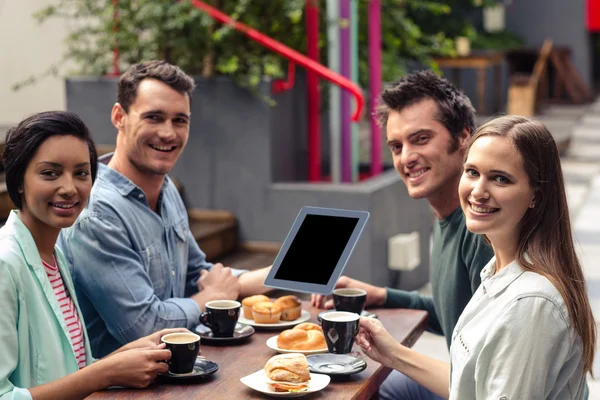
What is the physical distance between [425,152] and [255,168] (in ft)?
8.16

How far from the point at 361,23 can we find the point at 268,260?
2004 millimetres

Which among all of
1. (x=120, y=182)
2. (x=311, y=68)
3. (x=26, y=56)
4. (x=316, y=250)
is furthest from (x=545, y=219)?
(x=26, y=56)

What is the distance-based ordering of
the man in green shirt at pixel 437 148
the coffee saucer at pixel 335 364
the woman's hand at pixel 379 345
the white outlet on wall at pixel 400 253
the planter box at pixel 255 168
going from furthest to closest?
the white outlet on wall at pixel 400 253, the planter box at pixel 255 168, the man in green shirt at pixel 437 148, the woman's hand at pixel 379 345, the coffee saucer at pixel 335 364

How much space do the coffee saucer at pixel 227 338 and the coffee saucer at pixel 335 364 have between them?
8.8 inches

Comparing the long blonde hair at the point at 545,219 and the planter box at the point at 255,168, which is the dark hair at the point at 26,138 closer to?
the long blonde hair at the point at 545,219

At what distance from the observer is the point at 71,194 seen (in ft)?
6.63

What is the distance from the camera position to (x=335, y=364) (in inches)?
79.5

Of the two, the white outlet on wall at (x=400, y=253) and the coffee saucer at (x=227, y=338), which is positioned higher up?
the coffee saucer at (x=227, y=338)

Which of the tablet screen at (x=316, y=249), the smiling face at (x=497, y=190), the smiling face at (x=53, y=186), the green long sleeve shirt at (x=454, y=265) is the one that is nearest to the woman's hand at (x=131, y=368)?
the smiling face at (x=53, y=186)

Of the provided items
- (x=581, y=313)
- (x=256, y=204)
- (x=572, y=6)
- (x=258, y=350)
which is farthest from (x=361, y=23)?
(x=572, y=6)

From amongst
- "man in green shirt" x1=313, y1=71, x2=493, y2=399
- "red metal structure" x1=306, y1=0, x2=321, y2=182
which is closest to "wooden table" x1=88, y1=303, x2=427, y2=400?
"man in green shirt" x1=313, y1=71, x2=493, y2=399

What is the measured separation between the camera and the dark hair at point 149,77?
258 cm

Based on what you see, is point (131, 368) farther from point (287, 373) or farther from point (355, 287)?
point (355, 287)

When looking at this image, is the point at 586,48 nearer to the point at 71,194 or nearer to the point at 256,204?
the point at 256,204
